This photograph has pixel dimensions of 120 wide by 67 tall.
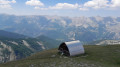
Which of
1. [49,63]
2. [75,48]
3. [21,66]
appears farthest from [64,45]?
[21,66]

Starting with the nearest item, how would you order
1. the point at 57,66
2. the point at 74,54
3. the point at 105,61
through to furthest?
the point at 57,66, the point at 105,61, the point at 74,54

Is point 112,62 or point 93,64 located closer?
point 93,64

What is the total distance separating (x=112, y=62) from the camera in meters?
50.2

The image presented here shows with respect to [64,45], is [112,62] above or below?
below

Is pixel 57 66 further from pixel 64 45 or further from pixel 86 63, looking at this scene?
pixel 64 45

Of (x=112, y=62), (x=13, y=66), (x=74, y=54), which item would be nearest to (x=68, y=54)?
(x=74, y=54)

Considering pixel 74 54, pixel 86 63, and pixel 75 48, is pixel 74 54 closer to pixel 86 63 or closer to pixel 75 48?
pixel 75 48

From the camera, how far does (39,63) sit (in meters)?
48.6

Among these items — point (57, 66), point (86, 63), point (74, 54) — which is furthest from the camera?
point (74, 54)

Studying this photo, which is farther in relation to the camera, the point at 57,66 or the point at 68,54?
the point at 68,54

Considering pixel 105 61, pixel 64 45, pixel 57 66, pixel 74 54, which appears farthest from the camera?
pixel 64 45

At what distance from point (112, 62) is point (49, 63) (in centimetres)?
2298

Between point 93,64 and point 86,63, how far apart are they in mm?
2454

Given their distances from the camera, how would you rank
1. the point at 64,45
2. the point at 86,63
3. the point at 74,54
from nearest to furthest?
the point at 86,63, the point at 74,54, the point at 64,45
